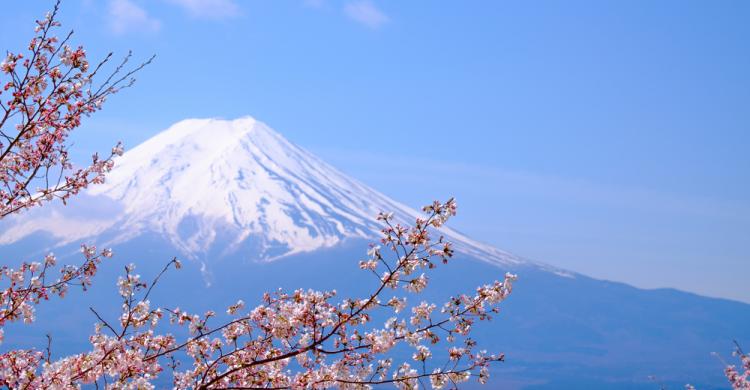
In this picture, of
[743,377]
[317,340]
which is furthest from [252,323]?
[743,377]

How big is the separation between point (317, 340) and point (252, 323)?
2.14 ft

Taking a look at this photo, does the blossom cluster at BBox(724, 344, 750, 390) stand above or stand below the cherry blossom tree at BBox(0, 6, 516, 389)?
above

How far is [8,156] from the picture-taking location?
225 inches

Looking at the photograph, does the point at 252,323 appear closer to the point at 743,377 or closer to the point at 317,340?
the point at 317,340

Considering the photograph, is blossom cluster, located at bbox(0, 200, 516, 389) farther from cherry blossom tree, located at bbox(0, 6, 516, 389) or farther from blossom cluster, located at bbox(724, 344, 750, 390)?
blossom cluster, located at bbox(724, 344, 750, 390)

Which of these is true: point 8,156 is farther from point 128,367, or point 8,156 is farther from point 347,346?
point 347,346

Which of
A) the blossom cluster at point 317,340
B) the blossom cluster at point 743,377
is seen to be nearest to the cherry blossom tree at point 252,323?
the blossom cluster at point 317,340

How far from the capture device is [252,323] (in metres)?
5.45

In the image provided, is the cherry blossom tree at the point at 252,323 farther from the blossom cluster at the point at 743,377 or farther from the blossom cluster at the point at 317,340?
the blossom cluster at the point at 743,377

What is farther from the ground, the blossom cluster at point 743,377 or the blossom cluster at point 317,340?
the blossom cluster at point 743,377

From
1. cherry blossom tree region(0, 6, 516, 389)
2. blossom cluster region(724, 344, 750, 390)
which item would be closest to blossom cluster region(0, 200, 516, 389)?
cherry blossom tree region(0, 6, 516, 389)

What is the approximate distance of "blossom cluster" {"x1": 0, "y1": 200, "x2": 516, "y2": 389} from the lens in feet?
16.0

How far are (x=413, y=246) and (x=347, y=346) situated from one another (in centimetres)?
76

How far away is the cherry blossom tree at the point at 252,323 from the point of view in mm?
4887
